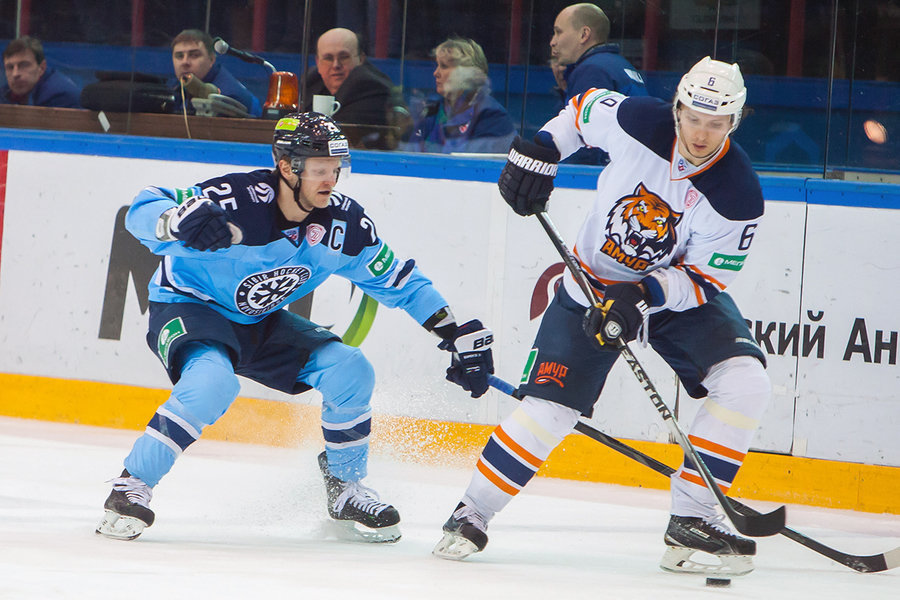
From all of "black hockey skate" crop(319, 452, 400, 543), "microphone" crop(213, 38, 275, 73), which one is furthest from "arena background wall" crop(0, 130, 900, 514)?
"black hockey skate" crop(319, 452, 400, 543)

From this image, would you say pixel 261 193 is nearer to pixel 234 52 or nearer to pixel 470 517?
pixel 470 517

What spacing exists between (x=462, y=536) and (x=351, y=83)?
7.78 feet

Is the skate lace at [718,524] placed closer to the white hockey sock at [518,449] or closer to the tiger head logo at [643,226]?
the white hockey sock at [518,449]

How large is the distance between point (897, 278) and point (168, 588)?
253 cm

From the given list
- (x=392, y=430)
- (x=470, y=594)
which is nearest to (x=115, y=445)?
(x=392, y=430)

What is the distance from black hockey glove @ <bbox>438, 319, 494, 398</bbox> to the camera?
9.92 ft

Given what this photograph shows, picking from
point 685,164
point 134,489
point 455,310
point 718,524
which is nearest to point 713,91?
point 685,164

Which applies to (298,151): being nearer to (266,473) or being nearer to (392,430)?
(266,473)

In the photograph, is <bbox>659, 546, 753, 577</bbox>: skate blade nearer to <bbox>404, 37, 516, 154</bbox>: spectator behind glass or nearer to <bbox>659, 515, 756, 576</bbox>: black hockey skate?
<bbox>659, 515, 756, 576</bbox>: black hockey skate

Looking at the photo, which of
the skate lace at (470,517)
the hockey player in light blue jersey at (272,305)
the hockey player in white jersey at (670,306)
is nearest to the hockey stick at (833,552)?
the hockey player in white jersey at (670,306)

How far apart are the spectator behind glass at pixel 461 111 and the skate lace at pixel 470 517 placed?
73.0 inches

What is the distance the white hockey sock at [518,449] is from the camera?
279 cm

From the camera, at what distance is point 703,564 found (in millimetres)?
2752

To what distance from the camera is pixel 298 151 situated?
9.32 ft
